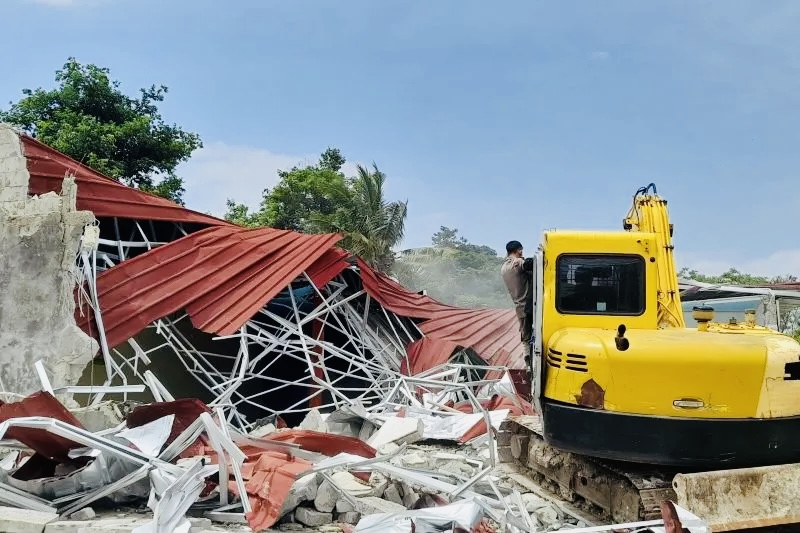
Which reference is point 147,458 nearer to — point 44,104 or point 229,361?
point 229,361

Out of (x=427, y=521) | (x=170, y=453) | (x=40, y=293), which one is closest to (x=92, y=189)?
(x=40, y=293)

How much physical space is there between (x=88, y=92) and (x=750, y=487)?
26641 mm

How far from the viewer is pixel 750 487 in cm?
573

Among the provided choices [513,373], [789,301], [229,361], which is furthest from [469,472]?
[789,301]


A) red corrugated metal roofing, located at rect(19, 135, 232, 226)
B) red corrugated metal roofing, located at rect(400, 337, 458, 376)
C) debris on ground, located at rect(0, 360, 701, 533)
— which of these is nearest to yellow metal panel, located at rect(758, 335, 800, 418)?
debris on ground, located at rect(0, 360, 701, 533)

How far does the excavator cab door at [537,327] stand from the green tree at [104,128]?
70.6 feet

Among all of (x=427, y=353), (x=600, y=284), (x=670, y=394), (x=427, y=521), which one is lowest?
(x=427, y=521)

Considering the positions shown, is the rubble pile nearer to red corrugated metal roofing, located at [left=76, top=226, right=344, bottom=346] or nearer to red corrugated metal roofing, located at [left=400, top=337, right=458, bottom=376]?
red corrugated metal roofing, located at [left=76, top=226, right=344, bottom=346]

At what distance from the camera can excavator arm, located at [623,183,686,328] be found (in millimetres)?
7078

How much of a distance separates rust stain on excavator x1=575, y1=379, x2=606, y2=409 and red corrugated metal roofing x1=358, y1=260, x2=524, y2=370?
360 inches

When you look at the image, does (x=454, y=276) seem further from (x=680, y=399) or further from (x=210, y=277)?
(x=680, y=399)

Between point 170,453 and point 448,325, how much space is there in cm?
1101

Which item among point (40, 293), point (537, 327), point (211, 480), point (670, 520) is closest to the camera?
point (670, 520)

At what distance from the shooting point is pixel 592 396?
19.7 feet
